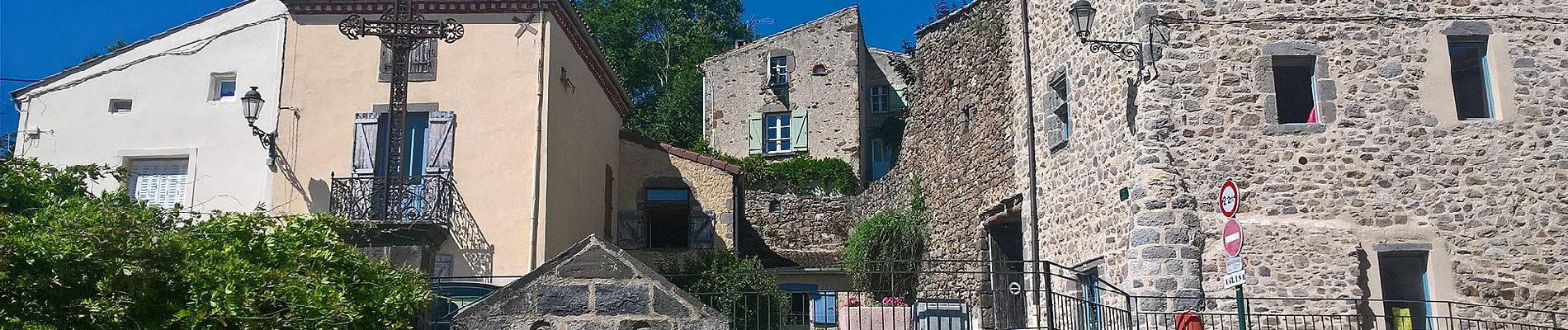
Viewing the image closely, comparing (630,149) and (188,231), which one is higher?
(630,149)

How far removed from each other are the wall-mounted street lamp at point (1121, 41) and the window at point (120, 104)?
12.7 m

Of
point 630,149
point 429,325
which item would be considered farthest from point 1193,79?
point 630,149

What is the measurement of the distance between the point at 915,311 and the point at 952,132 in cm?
703

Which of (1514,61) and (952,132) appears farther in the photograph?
(952,132)

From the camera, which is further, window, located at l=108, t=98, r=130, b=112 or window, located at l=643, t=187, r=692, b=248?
window, located at l=643, t=187, r=692, b=248

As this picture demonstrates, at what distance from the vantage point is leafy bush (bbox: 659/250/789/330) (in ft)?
48.0

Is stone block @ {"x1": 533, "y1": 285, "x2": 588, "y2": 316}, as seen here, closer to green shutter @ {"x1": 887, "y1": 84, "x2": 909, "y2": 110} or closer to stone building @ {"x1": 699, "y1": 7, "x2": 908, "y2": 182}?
stone building @ {"x1": 699, "y1": 7, "x2": 908, "y2": 182}

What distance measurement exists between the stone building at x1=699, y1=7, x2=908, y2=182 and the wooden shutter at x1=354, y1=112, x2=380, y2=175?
37.0 ft

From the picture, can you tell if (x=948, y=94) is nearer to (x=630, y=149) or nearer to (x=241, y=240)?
(x=630, y=149)

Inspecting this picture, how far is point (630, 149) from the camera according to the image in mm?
22016

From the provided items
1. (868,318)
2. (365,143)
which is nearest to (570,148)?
(365,143)

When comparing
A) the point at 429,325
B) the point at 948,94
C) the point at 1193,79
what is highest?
the point at 948,94

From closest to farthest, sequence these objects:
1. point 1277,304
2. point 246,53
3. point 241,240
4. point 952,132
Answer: point 241,240 → point 1277,304 → point 246,53 → point 952,132

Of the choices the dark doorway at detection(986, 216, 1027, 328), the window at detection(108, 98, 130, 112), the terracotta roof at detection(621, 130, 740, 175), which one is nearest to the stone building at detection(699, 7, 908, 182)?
the terracotta roof at detection(621, 130, 740, 175)
